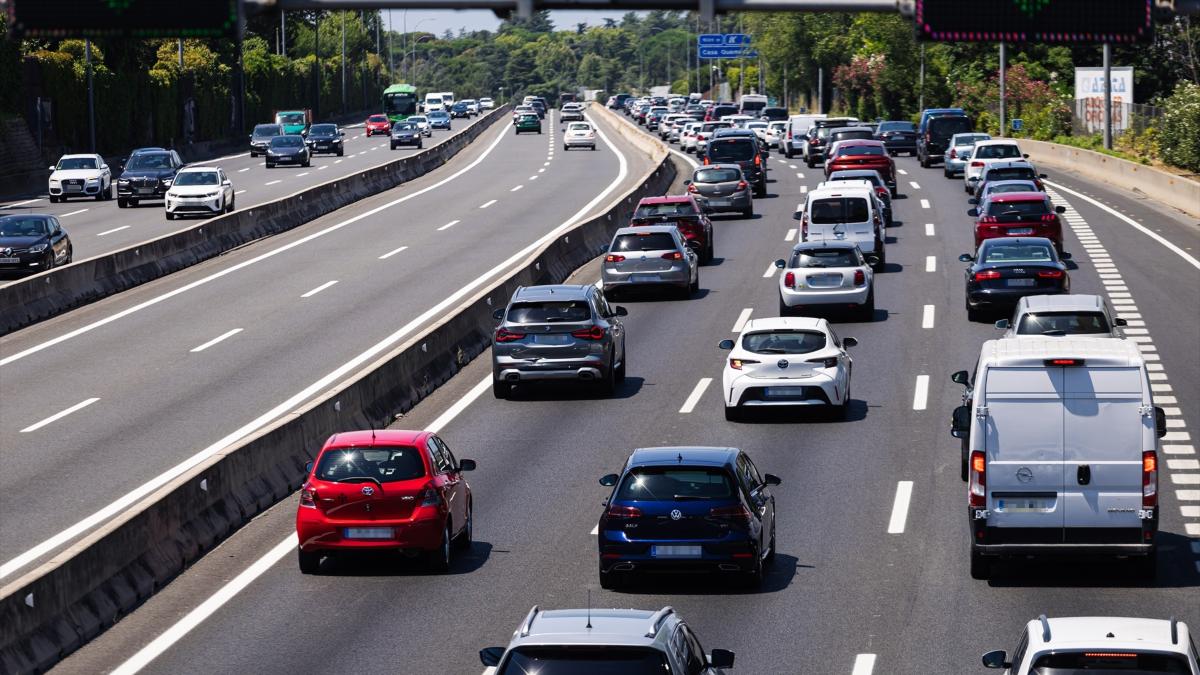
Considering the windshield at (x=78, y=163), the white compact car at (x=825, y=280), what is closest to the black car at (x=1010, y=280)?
the white compact car at (x=825, y=280)

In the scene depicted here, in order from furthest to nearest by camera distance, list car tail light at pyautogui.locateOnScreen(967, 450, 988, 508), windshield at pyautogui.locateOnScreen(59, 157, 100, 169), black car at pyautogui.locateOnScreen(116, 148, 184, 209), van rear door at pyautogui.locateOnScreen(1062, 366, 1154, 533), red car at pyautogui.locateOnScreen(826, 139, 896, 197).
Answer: windshield at pyautogui.locateOnScreen(59, 157, 100, 169) < black car at pyautogui.locateOnScreen(116, 148, 184, 209) < red car at pyautogui.locateOnScreen(826, 139, 896, 197) < car tail light at pyautogui.locateOnScreen(967, 450, 988, 508) < van rear door at pyautogui.locateOnScreen(1062, 366, 1154, 533)

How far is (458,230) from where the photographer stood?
56.2 meters

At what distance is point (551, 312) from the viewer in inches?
1200

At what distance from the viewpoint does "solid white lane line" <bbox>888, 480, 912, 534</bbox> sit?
838 inches

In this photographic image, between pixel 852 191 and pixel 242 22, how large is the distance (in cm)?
3122

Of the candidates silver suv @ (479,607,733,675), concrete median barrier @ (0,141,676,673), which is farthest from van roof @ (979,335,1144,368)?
concrete median barrier @ (0,141,676,673)

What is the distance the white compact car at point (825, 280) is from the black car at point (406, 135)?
67.0 m

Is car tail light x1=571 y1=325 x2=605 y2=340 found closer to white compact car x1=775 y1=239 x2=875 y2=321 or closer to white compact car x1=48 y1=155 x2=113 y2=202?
white compact car x1=775 y1=239 x2=875 y2=321

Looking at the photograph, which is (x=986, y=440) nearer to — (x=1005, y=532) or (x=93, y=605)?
(x=1005, y=532)

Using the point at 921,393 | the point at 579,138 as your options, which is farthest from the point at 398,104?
the point at 921,393

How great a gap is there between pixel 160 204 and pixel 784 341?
41269mm

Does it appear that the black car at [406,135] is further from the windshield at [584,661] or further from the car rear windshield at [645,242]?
the windshield at [584,661]

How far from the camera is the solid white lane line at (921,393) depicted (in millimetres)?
29078

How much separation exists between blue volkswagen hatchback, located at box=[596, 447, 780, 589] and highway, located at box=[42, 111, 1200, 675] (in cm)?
35
